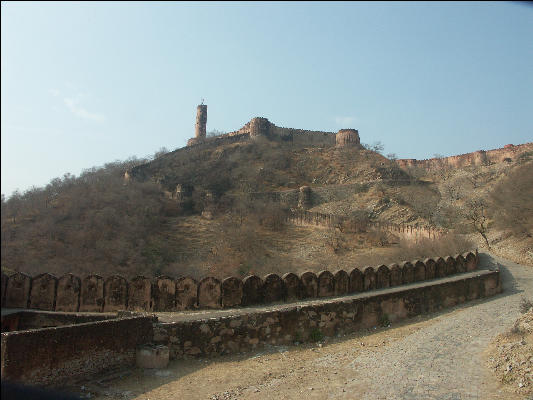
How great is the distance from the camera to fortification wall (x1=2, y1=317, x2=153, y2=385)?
4871 millimetres

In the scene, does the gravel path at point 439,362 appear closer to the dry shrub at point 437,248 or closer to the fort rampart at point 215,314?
the fort rampart at point 215,314

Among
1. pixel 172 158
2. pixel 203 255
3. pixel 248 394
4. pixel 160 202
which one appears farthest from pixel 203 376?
pixel 172 158

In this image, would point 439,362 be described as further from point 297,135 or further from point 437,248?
point 297,135

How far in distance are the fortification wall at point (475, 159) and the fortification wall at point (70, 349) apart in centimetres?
4436

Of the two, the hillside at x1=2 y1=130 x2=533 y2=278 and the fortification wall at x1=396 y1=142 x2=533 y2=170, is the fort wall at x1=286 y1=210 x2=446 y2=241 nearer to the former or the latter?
the hillside at x1=2 y1=130 x2=533 y2=278

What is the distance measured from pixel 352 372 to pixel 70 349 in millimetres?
3758

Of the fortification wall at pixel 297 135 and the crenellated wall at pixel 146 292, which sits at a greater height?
the fortification wall at pixel 297 135

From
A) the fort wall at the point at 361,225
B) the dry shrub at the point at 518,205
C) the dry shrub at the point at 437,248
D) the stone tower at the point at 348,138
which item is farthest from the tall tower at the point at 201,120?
the dry shrub at the point at 518,205

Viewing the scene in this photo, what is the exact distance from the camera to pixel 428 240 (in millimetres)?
21500

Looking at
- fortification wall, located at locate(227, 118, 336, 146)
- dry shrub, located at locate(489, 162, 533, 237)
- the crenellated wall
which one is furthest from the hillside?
fortification wall, located at locate(227, 118, 336, 146)

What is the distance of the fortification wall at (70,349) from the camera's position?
4.87m

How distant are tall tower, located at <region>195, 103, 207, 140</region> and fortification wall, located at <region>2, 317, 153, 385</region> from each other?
62.3m

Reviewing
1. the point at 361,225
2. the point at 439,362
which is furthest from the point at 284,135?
the point at 439,362

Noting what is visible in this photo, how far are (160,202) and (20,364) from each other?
31.0 m
